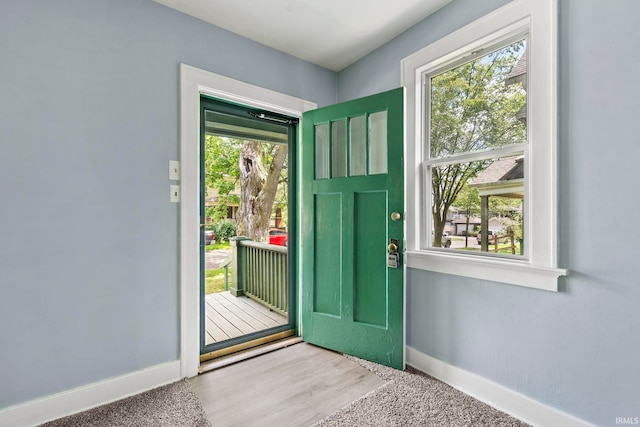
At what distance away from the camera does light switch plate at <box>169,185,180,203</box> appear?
191 cm

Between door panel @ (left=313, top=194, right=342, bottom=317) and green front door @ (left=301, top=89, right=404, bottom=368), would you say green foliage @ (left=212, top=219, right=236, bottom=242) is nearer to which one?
green front door @ (left=301, top=89, right=404, bottom=368)

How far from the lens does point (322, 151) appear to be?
2.47 m

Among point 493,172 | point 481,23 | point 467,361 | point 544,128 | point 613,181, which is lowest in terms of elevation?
point 467,361

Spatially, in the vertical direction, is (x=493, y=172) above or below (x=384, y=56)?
below

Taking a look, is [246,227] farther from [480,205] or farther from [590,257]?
[590,257]

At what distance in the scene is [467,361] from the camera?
1.78m

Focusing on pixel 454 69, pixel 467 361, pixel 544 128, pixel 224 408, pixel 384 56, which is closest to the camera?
pixel 544 128

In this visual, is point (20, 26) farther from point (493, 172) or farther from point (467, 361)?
point (467, 361)

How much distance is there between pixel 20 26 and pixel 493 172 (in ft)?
9.01

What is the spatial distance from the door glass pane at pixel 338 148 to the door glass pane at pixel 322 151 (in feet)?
0.22

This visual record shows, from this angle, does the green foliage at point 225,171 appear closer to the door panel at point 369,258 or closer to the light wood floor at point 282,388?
the door panel at point 369,258

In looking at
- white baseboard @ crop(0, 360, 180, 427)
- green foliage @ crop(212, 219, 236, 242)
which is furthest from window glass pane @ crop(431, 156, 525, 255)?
green foliage @ crop(212, 219, 236, 242)

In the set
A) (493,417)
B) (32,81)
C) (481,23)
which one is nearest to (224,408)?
(493,417)

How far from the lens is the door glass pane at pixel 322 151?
7.89ft
